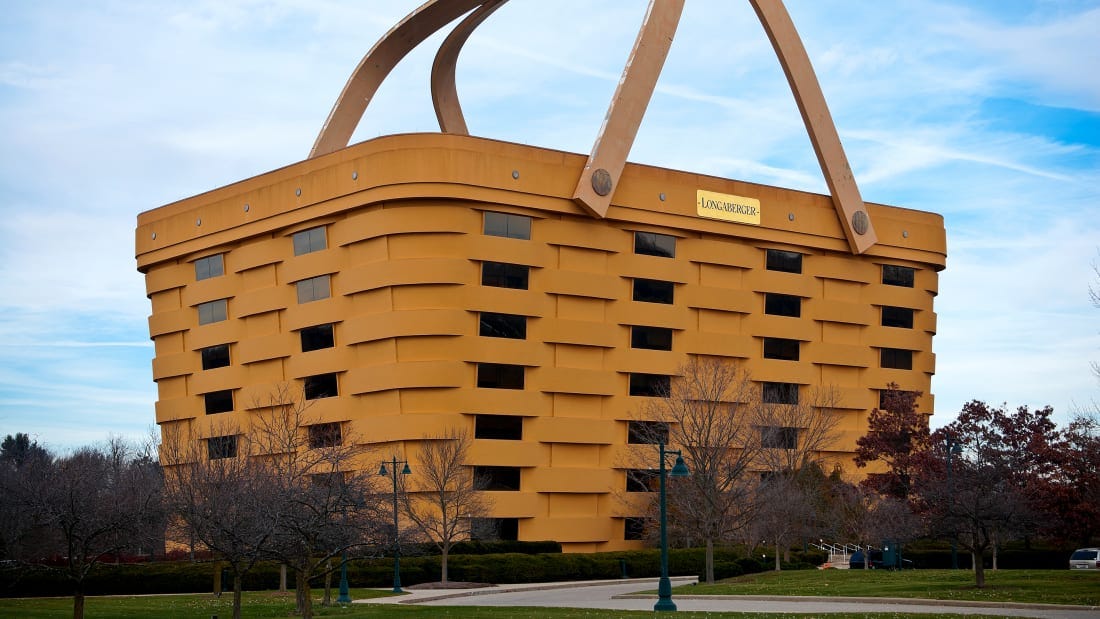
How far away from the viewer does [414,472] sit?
6231cm

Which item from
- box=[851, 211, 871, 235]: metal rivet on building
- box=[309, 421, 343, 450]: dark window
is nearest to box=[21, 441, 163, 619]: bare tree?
box=[309, 421, 343, 450]: dark window

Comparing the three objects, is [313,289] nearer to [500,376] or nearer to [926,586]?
[500,376]

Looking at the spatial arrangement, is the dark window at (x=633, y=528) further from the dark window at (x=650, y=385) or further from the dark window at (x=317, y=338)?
the dark window at (x=317, y=338)

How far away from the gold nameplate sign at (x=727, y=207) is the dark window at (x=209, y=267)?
28487mm

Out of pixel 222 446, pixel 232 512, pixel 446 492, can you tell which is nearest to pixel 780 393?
pixel 446 492

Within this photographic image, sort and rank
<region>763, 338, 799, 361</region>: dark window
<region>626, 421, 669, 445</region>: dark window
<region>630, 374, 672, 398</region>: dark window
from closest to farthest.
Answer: <region>626, 421, 669, 445</region>: dark window
<region>630, 374, 672, 398</region>: dark window
<region>763, 338, 799, 361</region>: dark window

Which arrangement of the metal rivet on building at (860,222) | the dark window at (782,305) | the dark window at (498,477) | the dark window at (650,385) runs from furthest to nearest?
the metal rivet on building at (860,222)
the dark window at (782,305)
the dark window at (650,385)
the dark window at (498,477)

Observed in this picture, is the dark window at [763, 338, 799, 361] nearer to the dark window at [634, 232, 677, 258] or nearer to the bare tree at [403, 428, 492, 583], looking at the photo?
the dark window at [634, 232, 677, 258]

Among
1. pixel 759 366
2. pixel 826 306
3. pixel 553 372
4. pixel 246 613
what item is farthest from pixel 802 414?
pixel 246 613

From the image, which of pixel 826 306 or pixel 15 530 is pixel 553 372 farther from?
pixel 15 530

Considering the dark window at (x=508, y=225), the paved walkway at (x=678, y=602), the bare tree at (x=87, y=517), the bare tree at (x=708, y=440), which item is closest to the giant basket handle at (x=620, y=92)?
the dark window at (x=508, y=225)

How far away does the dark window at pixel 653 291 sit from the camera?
70244 mm

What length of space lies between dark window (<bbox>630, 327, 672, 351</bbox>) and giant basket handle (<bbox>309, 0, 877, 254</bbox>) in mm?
7305

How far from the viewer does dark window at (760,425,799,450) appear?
214ft
